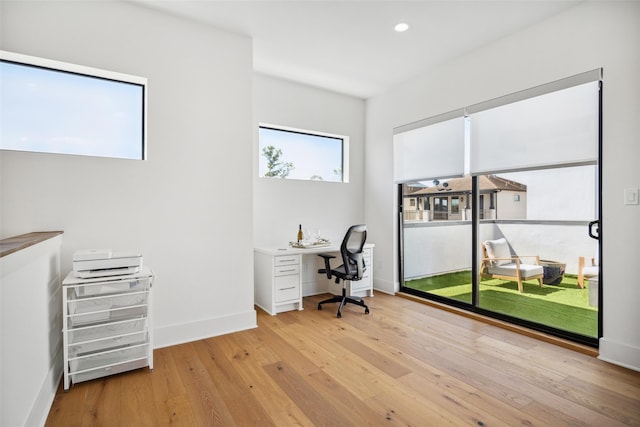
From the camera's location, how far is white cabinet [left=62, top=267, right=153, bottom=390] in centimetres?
216

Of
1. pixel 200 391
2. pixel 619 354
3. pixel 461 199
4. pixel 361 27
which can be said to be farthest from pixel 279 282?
pixel 619 354

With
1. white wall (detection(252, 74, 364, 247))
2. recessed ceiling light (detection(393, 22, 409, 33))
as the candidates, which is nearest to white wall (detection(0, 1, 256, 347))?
white wall (detection(252, 74, 364, 247))

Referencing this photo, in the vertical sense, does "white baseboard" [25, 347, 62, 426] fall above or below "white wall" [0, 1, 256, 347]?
below

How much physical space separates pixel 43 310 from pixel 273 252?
6.62ft

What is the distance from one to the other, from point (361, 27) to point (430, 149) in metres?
1.72

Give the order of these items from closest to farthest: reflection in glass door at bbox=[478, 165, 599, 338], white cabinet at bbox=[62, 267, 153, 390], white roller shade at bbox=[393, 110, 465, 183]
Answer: white cabinet at bbox=[62, 267, 153, 390] < reflection in glass door at bbox=[478, 165, 599, 338] < white roller shade at bbox=[393, 110, 465, 183]

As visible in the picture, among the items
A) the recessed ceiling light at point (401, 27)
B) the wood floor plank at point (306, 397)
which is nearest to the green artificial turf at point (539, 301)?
the wood floor plank at point (306, 397)

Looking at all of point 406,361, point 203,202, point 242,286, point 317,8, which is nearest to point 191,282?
point 242,286

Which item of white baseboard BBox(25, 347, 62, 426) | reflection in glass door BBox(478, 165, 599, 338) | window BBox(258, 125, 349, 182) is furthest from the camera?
window BBox(258, 125, 349, 182)

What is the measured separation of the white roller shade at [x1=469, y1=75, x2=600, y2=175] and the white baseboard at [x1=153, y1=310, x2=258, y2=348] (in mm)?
2921

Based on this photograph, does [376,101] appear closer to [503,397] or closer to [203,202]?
[203,202]

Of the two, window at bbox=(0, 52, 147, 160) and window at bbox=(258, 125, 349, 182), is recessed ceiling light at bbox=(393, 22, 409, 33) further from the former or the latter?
window at bbox=(0, 52, 147, 160)

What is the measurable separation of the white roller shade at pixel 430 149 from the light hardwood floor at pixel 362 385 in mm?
1898

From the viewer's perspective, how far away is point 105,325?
2244 millimetres
